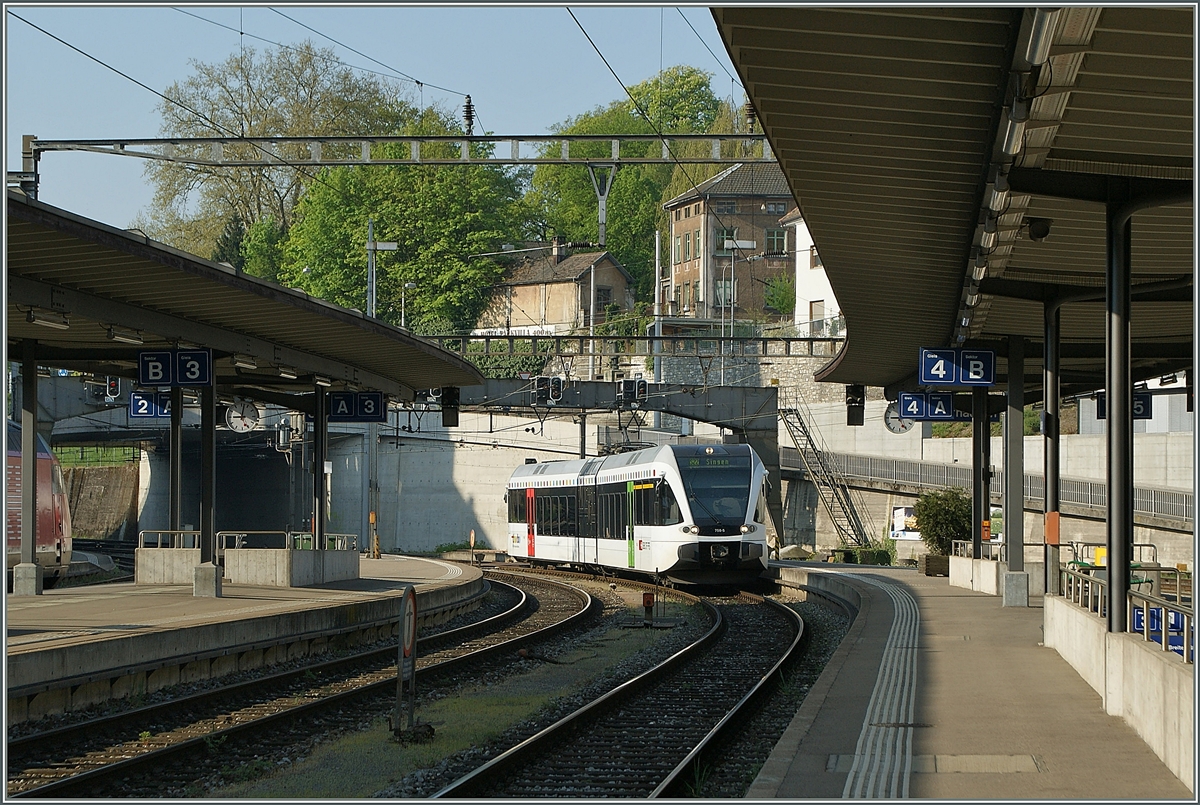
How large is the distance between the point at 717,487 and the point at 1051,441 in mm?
10991

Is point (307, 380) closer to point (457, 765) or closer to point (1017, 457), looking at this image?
point (1017, 457)

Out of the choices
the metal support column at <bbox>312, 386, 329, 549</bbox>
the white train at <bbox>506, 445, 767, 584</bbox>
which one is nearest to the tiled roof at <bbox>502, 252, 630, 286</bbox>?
the white train at <bbox>506, 445, 767, 584</bbox>

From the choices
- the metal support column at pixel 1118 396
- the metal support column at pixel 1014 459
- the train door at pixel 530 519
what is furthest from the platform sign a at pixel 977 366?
the train door at pixel 530 519

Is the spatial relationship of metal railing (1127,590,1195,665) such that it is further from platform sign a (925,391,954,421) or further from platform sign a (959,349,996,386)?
platform sign a (925,391,954,421)

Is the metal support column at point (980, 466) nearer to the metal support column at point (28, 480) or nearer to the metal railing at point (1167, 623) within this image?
the metal railing at point (1167, 623)

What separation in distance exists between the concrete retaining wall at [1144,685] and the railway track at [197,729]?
6.70 meters

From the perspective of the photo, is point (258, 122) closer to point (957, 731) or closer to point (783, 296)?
point (783, 296)

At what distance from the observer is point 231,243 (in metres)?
82.6

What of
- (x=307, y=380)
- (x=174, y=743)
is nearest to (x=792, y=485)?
(x=307, y=380)

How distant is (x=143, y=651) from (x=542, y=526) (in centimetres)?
2563

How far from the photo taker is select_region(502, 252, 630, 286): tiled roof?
297 feet

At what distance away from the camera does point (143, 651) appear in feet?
47.3

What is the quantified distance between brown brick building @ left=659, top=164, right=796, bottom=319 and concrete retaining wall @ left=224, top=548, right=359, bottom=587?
66330 mm

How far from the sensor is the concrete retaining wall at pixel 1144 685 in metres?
8.30
